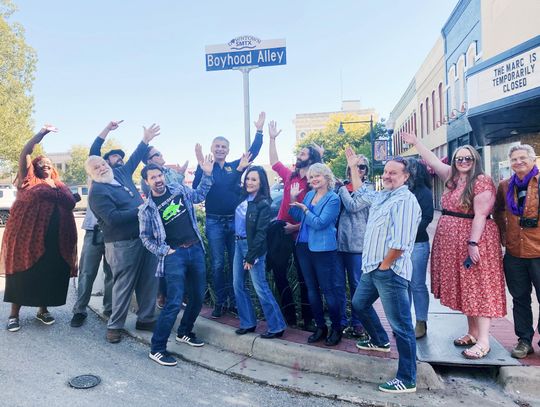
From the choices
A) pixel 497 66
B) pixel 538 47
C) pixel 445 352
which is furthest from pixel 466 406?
pixel 497 66

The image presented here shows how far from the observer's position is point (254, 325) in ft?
14.2

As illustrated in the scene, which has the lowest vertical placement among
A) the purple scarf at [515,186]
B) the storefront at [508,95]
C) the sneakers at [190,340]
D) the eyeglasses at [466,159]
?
the sneakers at [190,340]

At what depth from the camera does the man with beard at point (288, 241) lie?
14.5ft

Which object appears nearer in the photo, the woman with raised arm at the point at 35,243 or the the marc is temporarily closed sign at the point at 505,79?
the woman with raised arm at the point at 35,243

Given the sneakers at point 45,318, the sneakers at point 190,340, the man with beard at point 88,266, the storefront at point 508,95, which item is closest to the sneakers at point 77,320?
the man with beard at point 88,266

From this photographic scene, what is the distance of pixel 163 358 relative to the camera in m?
3.95

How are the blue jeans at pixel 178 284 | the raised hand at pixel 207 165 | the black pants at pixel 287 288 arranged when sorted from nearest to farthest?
the blue jeans at pixel 178 284 → the black pants at pixel 287 288 → the raised hand at pixel 207 165

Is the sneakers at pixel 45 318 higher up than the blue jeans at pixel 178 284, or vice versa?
the blue jeans at pixel 178 284

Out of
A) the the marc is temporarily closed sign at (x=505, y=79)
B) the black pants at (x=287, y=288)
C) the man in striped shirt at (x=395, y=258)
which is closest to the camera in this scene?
the man in striped shirt at (x=395, y=258)

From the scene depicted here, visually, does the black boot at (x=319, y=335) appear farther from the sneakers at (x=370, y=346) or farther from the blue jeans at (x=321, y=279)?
the sneakers at (x=370, y=346)

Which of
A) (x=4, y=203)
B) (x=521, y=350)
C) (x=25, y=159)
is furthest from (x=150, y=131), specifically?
(x=4, y=203)

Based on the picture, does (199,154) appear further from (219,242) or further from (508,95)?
(508,95)

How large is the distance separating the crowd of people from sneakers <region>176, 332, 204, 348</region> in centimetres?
1

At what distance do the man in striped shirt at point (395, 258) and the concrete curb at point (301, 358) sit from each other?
0.67 ft
